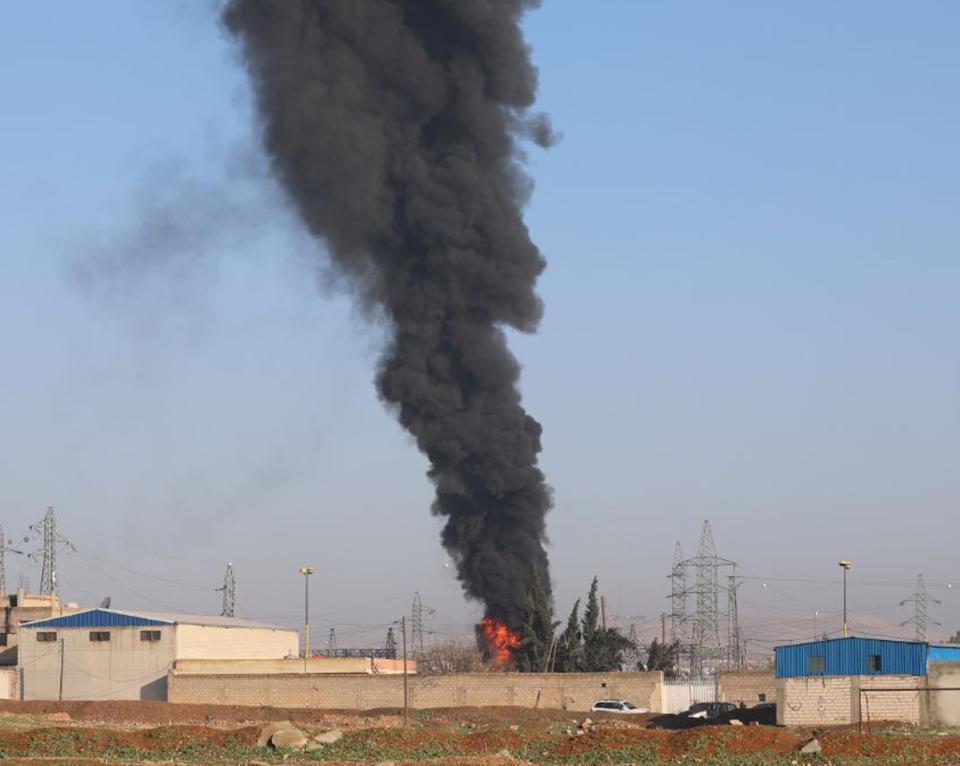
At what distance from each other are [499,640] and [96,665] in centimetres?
2227

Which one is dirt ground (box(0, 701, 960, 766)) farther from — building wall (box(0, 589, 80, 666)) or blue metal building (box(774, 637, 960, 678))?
building wall (box(0, 589, 80, 666))

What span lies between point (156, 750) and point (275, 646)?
165 feet

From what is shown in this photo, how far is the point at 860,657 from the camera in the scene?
198 feet

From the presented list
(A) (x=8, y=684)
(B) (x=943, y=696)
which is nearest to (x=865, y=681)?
(B) (x=943, y=696)

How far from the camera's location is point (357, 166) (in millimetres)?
88375

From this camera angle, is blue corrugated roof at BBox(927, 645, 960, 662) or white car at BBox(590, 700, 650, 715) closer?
blue corrugated roof at BBox(927, 645, 960, 662)

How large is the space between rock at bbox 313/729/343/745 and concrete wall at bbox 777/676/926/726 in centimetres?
1939

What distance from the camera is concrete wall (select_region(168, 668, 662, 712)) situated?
72812 millimetres

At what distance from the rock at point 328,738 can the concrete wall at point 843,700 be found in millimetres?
19391

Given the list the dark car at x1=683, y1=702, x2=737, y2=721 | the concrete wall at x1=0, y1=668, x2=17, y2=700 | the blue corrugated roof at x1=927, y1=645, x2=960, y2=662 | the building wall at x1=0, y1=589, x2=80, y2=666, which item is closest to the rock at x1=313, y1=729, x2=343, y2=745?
the dark car at x1=683, y1=702, x2=737, y2=721

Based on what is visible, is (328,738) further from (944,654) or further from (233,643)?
(233,643)

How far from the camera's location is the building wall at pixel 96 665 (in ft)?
273

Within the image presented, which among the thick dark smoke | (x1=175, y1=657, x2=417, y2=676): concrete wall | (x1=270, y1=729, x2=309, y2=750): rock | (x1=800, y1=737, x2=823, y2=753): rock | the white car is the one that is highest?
the thick dark smoke

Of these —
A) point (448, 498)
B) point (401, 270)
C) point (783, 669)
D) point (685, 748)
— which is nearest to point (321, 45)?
point (401, 270)
